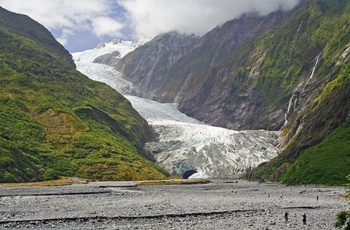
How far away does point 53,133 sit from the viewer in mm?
132000

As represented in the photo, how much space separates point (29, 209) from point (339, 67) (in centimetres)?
16224

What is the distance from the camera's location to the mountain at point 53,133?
108m

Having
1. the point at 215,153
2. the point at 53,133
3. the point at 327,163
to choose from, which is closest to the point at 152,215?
the point at 327,163

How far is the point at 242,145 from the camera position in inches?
7456

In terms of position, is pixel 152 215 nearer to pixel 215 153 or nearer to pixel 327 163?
pixel 327 163

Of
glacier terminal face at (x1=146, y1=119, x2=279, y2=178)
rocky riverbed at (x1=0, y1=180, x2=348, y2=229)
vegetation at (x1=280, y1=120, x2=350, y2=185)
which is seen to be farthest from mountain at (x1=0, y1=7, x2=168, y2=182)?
vegetation at (x1=280, y1=120, x2=350, y2=185)

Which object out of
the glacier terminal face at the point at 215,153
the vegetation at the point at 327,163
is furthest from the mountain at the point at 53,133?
the vegetation at the point at 327,163

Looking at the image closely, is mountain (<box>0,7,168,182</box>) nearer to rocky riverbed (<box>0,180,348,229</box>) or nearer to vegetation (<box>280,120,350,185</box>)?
rocky riverbed (<box>0,180,348,229</box>)

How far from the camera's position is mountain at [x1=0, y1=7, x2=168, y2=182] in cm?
10774

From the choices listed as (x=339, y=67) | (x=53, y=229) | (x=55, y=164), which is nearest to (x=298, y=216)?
(x=53, y=229)

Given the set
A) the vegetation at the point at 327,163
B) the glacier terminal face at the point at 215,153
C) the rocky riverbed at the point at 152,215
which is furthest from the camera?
the glacier terminal face at the point at 215,153

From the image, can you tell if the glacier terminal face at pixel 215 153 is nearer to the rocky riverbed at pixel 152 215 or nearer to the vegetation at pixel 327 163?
the vegetation at pixel 327 163

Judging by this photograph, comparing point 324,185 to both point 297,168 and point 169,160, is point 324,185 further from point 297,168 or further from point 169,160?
point 169,160

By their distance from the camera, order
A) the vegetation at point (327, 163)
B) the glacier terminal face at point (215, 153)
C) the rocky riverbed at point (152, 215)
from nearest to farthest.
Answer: the rocky riverbed at point (152, 215) < the vegetation at point (327, 163) < the glacier terminal face at point (215, 153)
